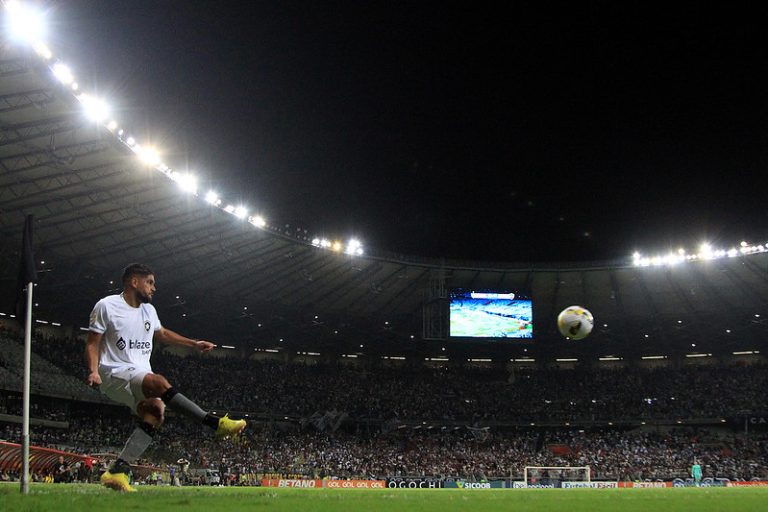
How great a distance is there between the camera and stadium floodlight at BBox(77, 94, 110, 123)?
2700 cm

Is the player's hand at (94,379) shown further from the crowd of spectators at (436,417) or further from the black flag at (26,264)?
the crowd of spectators at (436,417)

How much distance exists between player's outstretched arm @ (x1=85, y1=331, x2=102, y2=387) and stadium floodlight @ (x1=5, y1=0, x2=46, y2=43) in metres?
18.5

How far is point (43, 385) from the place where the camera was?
44.6 metres

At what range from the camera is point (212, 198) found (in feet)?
120

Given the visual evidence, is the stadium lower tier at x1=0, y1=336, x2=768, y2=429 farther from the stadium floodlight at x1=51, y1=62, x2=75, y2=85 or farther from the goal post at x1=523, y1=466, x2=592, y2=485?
the stadium floodlight at x1=51, y1=62, x2=75, y2=85

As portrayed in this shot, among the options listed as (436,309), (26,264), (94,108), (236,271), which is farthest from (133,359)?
(436,309)

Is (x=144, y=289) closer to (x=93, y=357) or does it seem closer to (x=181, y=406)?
(x=93, y=357)

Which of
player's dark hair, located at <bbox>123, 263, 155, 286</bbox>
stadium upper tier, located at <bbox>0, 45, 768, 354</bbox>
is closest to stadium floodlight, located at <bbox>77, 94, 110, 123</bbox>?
stadium upper tier, located at <bbox>0, 45, 768, 354</bbox>

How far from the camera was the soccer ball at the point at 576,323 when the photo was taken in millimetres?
18688

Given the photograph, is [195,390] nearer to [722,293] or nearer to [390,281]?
[390,281]

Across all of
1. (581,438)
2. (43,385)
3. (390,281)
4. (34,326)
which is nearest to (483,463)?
(581,438)

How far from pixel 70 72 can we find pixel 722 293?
49.6m

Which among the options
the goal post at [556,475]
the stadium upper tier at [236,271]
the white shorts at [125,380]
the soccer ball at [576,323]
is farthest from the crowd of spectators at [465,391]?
the white shorts at [125,380]

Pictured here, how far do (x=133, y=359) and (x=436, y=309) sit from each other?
1763 inches
